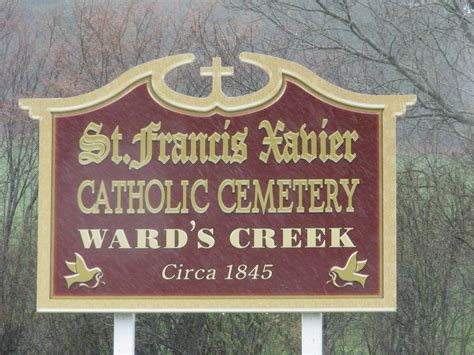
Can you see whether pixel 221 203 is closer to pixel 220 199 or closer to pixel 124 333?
pixel 220 199

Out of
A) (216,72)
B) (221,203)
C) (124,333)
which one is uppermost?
(216,72)

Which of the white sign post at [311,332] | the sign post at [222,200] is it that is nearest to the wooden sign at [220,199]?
the sign post at [222,200]

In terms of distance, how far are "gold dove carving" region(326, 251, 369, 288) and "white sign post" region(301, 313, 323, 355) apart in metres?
0.33

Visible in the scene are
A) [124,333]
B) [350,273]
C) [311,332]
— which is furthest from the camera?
[124,333]

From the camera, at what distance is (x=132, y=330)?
7.86m

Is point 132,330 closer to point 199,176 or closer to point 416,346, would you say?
point 199,176

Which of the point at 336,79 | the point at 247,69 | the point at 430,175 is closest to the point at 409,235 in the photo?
the point at 430,175

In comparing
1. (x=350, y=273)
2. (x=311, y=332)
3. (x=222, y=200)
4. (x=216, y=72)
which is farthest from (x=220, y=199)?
(x=311, y=332)

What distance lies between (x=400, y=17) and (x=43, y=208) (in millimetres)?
4931

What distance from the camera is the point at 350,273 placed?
7.51m

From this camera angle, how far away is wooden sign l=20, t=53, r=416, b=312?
24.7 ft

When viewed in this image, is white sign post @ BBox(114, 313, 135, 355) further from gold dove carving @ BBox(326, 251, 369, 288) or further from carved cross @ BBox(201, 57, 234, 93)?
carved cross @ BBox(201, 57, 234, 93)

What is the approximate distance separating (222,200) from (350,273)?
3.46 ft

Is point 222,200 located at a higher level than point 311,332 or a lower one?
higher
